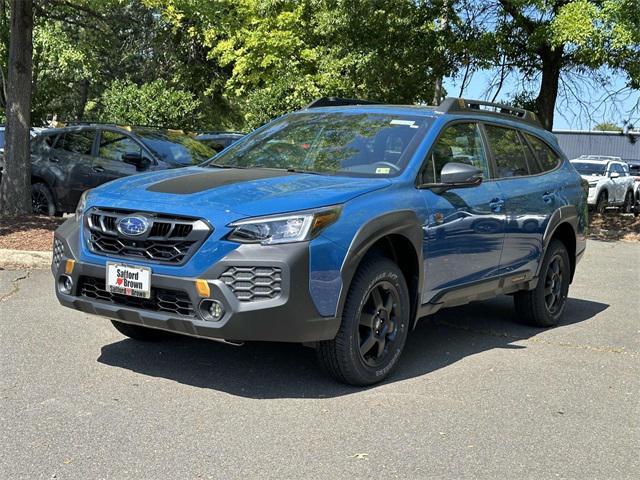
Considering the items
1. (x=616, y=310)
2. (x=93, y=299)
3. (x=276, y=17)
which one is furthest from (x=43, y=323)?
(x=276, y=17)

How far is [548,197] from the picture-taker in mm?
7164

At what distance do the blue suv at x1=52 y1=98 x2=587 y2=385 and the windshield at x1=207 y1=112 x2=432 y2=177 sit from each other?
14 mm

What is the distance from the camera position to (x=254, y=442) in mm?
4219

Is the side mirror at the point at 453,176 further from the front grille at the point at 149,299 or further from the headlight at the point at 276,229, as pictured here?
the front grille at the point at 149,299

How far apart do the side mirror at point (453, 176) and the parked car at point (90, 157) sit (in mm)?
7136

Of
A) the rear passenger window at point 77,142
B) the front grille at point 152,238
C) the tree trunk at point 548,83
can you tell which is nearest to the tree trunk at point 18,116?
the rear passenger window at point 77,142

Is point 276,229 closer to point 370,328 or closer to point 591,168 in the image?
point 370,328

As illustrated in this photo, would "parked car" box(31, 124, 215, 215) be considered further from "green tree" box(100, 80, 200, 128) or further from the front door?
"green tree" box(100, 80, 200, 128)

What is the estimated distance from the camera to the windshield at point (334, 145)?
5.68m

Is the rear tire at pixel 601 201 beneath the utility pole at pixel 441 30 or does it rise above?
beneath

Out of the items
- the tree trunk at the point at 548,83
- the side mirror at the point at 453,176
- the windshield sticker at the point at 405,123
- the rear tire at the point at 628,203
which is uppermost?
the tree trunk at the point at 548,83

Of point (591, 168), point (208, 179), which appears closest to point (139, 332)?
point (208, 179)

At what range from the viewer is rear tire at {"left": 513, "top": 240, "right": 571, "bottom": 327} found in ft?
23.9

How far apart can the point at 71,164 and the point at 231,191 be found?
8416 mm
